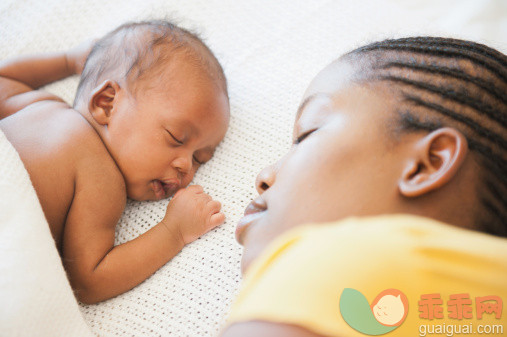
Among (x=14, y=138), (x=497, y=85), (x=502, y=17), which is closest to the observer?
(x=497, y=85)

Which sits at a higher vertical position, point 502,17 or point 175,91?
point 502,17

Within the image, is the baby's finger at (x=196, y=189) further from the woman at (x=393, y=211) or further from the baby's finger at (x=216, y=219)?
the woman at (x=393, y=211)

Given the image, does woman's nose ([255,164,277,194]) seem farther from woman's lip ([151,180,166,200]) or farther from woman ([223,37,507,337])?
woman's lip ([151,180,166,200])

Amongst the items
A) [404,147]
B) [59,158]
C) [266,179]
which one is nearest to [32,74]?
[59,158]

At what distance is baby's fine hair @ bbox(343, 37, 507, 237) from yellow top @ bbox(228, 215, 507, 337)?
0.10m

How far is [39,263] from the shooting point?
0.90 metres

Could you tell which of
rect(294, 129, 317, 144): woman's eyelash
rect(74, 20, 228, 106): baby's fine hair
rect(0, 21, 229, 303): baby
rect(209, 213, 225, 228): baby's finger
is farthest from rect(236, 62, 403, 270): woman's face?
rect(74, 20, 228, 106): baby's fine hair

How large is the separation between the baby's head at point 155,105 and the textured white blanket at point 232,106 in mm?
107

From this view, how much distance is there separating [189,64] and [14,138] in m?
0.50

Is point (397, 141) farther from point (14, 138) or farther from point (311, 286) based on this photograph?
point (14, 138)

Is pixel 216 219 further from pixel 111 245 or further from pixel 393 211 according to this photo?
pixel 393 211

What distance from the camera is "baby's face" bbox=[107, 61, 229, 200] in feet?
3.83

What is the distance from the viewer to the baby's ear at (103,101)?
3.92ft

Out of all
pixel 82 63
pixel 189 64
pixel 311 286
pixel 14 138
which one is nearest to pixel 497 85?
pixel 311 286
